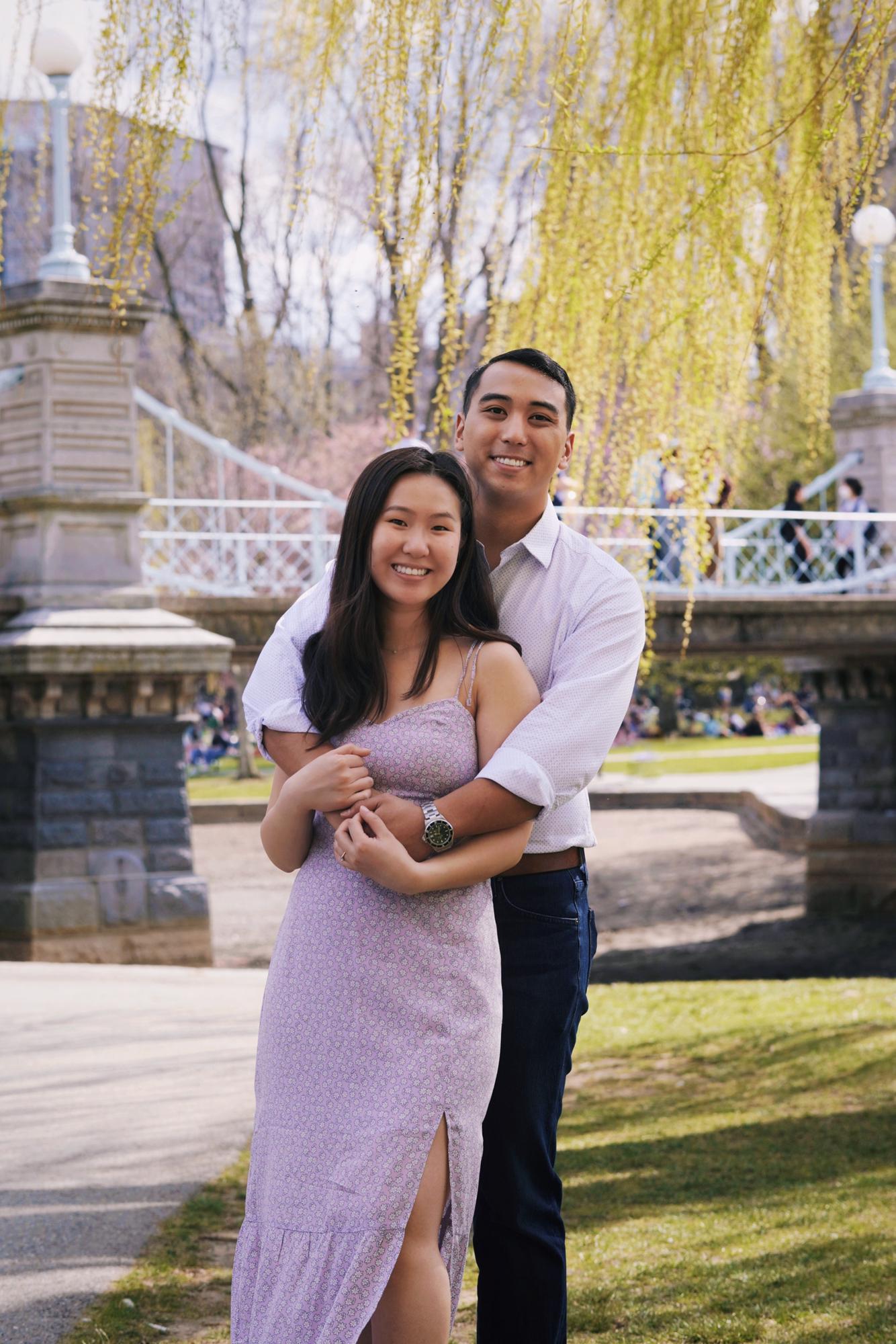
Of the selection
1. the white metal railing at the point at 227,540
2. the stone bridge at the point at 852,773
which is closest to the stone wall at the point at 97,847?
the white metal railing at the point at 227,540

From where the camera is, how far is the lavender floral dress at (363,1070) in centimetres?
213

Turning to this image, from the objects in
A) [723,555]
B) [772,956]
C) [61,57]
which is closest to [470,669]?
[61,57]

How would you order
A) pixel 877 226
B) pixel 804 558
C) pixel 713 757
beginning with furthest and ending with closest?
1. pixel 713 757
2. pixel 804 558
3. pixel 877 226

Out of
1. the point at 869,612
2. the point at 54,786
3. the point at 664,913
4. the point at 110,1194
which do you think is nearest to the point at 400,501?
the point at 110,1194

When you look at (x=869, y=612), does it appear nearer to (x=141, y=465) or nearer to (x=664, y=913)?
(x=664, y=913)

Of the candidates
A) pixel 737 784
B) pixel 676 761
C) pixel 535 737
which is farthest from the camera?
pixel 676 761

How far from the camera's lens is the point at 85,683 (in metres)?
10.7

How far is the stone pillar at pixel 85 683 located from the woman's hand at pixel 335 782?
8514 mm

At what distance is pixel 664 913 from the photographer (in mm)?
17953

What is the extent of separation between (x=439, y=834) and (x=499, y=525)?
625 millimetres

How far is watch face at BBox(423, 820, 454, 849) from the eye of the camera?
2191 mm

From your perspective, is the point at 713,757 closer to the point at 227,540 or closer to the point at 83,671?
the point at 227,540

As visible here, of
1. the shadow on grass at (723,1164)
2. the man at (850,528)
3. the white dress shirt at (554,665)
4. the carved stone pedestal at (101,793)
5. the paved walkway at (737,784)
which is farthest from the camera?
→ the paved walkway at (737,784)

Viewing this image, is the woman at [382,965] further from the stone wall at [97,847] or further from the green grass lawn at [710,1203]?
the stone wall at [97,847]
